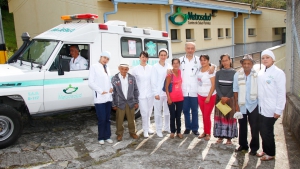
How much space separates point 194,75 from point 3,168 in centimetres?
367

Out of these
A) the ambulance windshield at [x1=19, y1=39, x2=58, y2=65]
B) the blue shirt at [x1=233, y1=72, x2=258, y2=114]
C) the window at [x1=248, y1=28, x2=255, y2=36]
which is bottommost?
the blue shirt at [x1=233, y1=72, x2=258, y2=114]

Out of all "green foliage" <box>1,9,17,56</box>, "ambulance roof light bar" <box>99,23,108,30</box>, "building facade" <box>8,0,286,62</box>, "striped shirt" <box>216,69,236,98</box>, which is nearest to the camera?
"striped shirt" <box>216,69,236,98</box>

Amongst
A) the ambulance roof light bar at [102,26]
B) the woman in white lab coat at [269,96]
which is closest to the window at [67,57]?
the ambulance roof light bar at [102,26]

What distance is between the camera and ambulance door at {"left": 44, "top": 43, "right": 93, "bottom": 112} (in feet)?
18.9

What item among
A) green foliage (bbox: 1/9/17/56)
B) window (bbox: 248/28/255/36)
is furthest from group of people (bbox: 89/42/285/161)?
window (bbox: 248/28/255/36)

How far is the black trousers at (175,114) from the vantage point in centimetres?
585

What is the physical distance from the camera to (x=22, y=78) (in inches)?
217

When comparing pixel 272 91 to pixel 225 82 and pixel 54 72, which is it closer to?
pixel 225 82

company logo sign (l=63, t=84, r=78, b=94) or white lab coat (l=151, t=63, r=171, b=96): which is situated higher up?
white lab coat (l=151, t=63, r=171, b=96)

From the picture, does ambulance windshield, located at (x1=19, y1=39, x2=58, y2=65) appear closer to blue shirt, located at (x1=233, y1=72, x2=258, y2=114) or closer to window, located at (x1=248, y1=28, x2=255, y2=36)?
blue shirt, located at (x1=233, y1=72, x2=258, y2=114)

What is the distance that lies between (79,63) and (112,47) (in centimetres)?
87

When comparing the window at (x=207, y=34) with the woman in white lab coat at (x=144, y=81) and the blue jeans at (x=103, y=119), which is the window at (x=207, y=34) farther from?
the blue jeans at (x=103, y=119)

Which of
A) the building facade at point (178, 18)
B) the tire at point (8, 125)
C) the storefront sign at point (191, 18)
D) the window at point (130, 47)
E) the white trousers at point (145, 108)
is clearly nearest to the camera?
the tire at point (8, 125)

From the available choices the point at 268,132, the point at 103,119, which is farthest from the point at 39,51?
the point at 268,132
